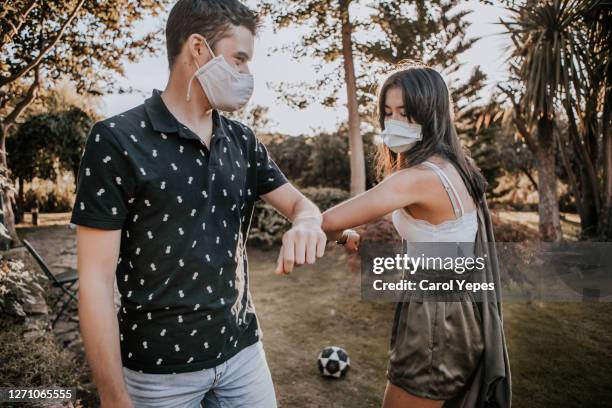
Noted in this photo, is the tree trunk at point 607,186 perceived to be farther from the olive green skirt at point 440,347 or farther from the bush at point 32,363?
the bush at point 32,363

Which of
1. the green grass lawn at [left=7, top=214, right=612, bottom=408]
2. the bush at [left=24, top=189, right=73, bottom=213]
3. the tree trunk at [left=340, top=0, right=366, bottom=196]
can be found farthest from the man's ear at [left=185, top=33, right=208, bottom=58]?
the bush at [left=24, top=189, right=73, bottom=213]

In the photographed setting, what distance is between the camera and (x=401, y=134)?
6.88 feet

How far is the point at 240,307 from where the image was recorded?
5.02 feet

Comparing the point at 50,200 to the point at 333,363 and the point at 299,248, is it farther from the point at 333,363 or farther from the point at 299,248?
the point at 299,248

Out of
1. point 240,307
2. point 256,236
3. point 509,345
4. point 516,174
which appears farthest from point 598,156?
point 516,174

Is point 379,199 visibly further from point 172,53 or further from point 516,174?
point 516,174

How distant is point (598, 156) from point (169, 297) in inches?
395

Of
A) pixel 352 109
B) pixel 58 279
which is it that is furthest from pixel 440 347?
pixel 352 109

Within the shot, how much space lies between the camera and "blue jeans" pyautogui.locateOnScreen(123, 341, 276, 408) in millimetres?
1327

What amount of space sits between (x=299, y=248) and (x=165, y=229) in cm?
43

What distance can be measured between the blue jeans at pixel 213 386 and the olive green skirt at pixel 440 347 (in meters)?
0.64

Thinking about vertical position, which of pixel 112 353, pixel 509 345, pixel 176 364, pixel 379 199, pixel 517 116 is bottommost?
pixel 509 345

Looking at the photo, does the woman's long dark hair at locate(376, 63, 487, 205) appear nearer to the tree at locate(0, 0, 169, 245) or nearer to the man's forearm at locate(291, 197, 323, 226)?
the man's forearm at locate(291, 197, 323, 226)

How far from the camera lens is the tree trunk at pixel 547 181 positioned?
8719 millimetres
